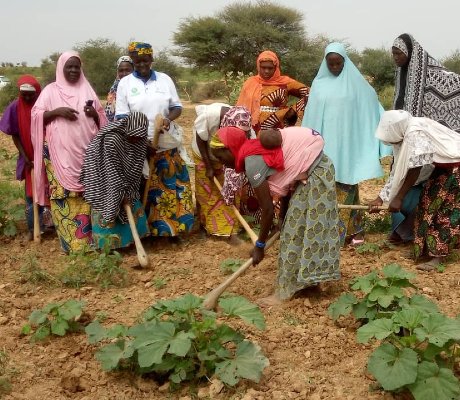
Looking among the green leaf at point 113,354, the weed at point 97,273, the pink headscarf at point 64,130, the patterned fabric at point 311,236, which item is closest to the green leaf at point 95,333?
the green leaf at point 113,354

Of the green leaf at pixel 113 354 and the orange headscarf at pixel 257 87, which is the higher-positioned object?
the orange headscarf at pixel 257 87

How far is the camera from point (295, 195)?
11.1ft

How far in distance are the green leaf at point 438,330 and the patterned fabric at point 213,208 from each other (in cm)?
258

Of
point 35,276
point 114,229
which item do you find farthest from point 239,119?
point 35,276

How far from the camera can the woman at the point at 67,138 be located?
4.54 metres

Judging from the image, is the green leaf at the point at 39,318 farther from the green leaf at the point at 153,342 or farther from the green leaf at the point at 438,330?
the green leaf at the point at 438,330

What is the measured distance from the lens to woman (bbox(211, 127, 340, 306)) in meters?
3.20

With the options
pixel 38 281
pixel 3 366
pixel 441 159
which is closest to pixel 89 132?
pixel 38 281

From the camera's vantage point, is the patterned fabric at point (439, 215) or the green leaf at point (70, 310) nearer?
the green leaf at point (70, 310)

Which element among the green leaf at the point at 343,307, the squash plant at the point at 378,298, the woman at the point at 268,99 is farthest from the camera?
the woman at the point at 268,99

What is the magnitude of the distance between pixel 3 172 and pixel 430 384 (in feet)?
24.1

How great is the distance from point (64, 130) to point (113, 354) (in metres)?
2.34

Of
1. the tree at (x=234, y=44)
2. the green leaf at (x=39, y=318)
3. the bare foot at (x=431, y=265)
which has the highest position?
the tree at (x=234, y=44)

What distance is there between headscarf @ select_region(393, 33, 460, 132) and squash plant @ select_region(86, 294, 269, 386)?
8.20 feet
